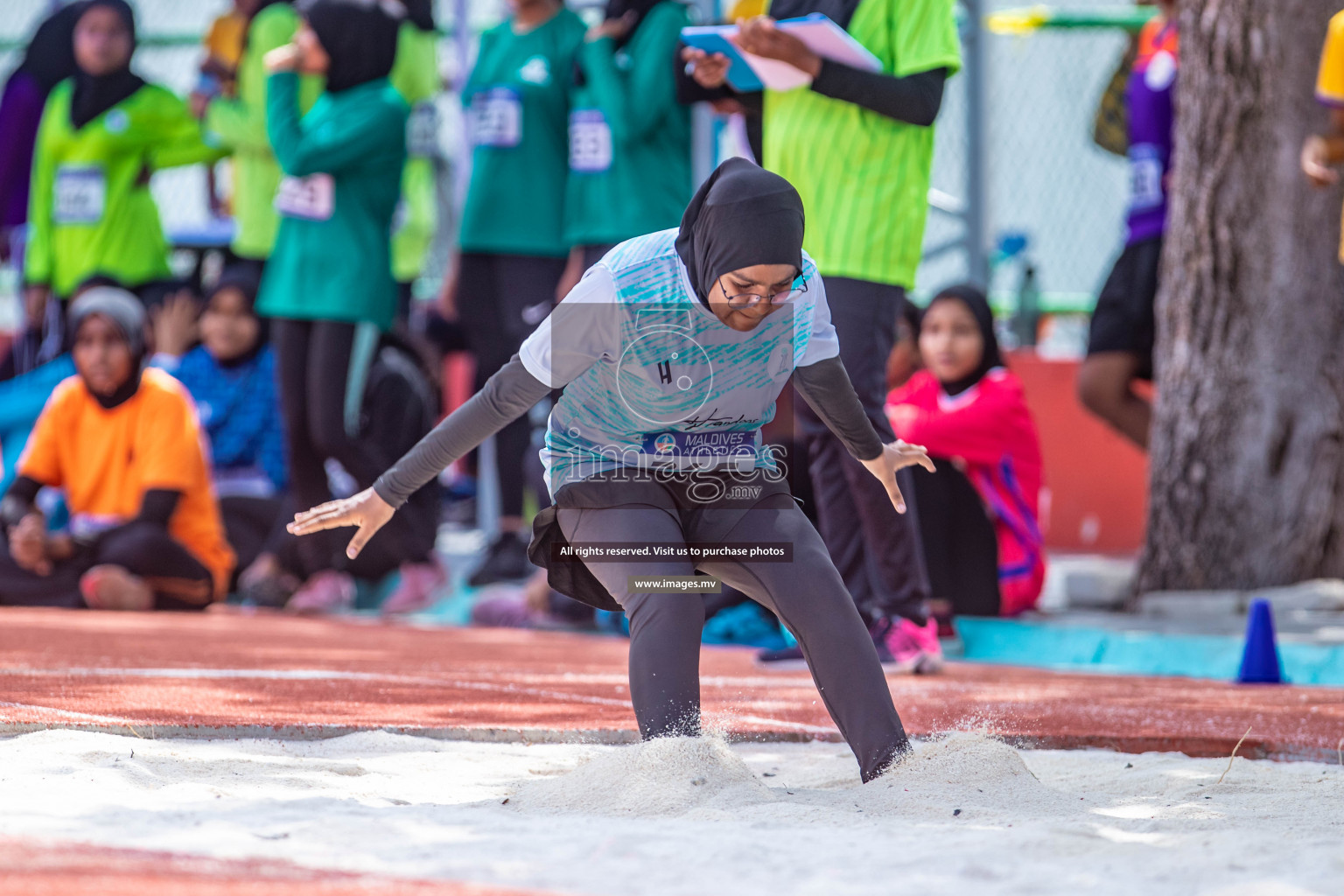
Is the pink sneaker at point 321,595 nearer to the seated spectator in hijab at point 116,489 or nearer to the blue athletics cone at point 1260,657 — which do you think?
the seated spectator in hijab at point 116,489

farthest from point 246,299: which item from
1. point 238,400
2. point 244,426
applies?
point 244,426

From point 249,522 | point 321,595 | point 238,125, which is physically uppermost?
point 238,125

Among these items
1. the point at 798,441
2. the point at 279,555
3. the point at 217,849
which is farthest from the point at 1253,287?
the point at 217,849

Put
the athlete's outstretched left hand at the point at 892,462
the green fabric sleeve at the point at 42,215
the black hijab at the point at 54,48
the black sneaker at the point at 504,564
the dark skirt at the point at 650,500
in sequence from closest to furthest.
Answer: the dark skirt at the point at 650,500, the athlete's outstretched left hand at the point at 892,462, the black sneaker at the point at 504,564, the green fabric sleeve at the point at 42,215, the black hijab at the point at 54,48

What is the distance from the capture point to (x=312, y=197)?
7.08 metres

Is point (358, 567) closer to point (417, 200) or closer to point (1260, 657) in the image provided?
point (417, 200)

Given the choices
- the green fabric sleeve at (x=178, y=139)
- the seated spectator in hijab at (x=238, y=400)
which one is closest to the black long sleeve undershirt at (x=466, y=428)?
the seated spectator in hijab at (x=238, y=400)

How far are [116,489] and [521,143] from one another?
7.45 feet

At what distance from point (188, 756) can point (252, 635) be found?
2839 millimetres

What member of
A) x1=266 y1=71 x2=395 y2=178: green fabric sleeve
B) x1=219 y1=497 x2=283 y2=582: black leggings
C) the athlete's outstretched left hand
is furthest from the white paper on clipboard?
x1=219 y1=497 x2=283 y2=582: black leggings

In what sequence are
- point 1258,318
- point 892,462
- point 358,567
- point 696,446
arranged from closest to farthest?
1. point 696,446
2. point 892,462
3. point 1258,318
4. point 358,567

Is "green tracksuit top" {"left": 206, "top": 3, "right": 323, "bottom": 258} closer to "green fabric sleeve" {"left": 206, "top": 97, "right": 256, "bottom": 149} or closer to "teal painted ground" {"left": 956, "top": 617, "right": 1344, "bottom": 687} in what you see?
"green fabric sleeve" {"left": 206, "top": 97, "right": 256, "bottom": 149}

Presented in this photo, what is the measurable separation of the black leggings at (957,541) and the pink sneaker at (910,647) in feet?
3.49

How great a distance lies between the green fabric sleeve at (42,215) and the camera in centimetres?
867
